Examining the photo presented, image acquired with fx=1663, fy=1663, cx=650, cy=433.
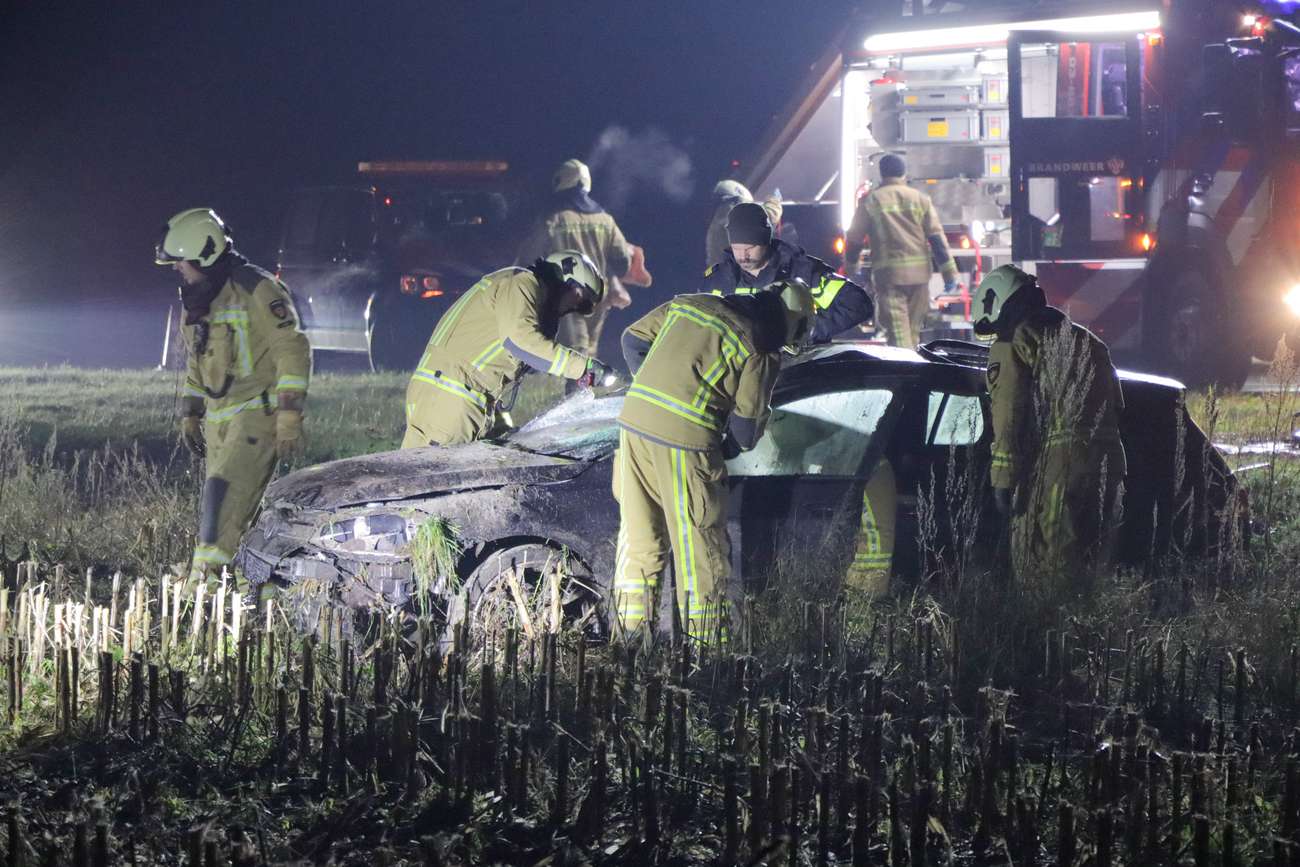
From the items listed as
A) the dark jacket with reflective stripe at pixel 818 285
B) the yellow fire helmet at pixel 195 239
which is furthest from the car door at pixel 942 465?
the yellow fire helmet at pixel 195 239

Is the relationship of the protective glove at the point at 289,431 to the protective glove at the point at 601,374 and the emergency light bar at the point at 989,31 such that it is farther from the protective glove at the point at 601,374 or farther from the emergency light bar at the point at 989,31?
the emergency light bar at the point at 989,31

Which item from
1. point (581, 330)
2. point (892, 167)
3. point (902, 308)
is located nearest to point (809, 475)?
point (581, 330)

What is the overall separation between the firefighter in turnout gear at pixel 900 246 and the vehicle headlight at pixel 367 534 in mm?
6513

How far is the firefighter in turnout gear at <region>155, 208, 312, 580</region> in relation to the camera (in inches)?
260

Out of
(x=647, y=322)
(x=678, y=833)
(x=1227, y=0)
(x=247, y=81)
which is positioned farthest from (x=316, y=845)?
(x=247, y=81)

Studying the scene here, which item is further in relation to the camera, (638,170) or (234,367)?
(638,170)

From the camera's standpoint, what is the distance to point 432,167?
14.5 metres

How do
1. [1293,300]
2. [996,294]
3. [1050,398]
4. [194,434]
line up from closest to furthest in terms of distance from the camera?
[1050,398] < [996,294] < [194,434] < [1293,300]

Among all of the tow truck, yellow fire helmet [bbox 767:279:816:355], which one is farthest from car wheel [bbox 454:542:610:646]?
the tow truck

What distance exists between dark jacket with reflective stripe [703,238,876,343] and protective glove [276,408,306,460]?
1776 mm

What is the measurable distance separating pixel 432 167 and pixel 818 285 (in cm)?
820

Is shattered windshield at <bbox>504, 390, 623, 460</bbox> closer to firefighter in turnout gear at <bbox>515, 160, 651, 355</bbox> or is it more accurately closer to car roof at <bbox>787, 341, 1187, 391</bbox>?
car roof at <bbox>787, 341, 1187, 391</bbox>

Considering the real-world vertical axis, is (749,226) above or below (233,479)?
above

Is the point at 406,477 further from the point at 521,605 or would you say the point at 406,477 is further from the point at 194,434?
the point at 194,434
